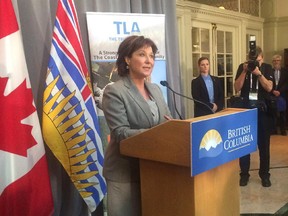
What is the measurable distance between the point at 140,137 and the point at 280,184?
2.54 meters

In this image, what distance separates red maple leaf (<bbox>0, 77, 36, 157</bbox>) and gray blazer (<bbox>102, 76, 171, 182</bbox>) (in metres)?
0.69

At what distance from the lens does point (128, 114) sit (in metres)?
1.32

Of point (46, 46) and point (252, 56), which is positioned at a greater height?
point (46, 46)

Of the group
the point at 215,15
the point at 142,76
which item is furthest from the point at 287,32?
the point at 142,76

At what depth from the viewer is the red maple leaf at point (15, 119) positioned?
1814 millimetres

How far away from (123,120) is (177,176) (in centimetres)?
30

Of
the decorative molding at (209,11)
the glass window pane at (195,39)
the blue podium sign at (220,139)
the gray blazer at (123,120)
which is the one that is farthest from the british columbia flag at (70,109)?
the glass window pane at (195,39)

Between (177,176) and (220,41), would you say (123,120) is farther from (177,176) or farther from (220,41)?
(220,41)

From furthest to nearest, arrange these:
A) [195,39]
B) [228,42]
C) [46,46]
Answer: [228,42]
[195,39]
[46,46]

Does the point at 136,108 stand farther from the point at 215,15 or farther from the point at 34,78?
the point at 215,15

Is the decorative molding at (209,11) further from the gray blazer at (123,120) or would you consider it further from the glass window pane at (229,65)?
the gray blazer at (123,120)

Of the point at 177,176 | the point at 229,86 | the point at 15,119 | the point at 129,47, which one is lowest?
the point at 229,86

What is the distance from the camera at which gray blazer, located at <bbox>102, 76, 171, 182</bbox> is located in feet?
4.26

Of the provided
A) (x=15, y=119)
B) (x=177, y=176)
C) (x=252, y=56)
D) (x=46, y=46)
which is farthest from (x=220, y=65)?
(x=177, y=176)
